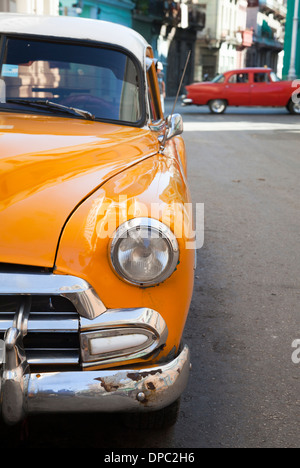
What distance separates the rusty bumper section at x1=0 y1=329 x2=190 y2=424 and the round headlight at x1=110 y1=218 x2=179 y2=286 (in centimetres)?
30

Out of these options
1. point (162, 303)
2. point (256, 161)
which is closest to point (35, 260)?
point (162, 303)

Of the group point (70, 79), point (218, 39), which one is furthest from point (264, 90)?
point (218, 39)

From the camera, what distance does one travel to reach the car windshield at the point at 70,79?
3.40 m

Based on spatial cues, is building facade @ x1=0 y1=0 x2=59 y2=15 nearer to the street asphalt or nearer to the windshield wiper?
the street asphalt

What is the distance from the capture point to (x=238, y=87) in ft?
76.7

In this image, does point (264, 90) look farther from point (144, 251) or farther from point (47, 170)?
point (144, 251)

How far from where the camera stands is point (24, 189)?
7.36 feet

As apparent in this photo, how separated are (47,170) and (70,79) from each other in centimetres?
123

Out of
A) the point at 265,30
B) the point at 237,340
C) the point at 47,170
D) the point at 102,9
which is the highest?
the point at 265,30

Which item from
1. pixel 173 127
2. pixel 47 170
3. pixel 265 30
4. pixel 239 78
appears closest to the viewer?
pixel 47 170

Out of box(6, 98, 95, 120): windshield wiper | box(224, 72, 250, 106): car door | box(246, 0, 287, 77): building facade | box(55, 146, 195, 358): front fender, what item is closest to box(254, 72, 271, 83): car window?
box(224, 72, 250, 106): car door

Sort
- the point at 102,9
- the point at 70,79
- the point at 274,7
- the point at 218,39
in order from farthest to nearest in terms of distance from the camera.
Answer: the point at 274,7 < the point at 218,39 < the point at 102,9 < the point at 70,79

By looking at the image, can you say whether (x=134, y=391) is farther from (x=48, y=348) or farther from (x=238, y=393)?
(x=238, y=393)

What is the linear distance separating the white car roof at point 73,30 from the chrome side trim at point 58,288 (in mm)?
1878
